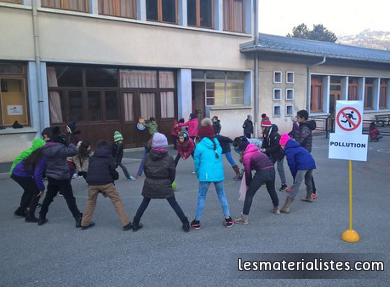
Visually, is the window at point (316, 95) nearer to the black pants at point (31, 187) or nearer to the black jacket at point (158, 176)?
the black jacket at point (158, 176)

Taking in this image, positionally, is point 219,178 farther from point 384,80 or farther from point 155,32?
point 384,80

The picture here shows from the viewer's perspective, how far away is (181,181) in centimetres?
957

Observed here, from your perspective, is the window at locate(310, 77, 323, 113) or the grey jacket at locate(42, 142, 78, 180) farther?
the window at locate(310, 77, 323, 113)

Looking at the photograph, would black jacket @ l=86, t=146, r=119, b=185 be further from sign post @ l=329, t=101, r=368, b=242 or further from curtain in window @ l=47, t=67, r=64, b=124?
curtain in window @ l=47, t=67, r=64, b=124

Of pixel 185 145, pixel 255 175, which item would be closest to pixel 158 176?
pixel 255 175

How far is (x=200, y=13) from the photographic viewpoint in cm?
1691

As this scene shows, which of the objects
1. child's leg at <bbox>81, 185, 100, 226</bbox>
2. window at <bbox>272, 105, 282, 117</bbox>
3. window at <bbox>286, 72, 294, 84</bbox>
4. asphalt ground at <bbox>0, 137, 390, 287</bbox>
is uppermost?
window at <bbox>286, 72, 294, 84</bbox>

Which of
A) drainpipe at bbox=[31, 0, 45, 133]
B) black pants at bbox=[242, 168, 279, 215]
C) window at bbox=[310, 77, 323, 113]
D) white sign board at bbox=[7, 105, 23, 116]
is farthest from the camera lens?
window at bbox=[310, 77, 323, 113]

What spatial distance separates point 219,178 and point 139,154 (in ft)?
29.5

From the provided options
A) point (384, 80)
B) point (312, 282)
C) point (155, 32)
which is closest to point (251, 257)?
point (312, 282)

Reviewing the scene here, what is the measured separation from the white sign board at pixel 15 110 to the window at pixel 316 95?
17096 mm

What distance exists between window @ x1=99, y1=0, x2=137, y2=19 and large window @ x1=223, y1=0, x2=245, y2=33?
505 cm

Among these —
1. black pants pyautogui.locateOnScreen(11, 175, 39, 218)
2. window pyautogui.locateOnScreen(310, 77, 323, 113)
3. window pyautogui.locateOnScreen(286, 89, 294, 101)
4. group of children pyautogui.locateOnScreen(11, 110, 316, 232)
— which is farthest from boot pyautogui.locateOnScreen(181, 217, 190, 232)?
window pyautogui.locateOnScreen(310, 77, 323, 113)

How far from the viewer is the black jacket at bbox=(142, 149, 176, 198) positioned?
18.0 ft
